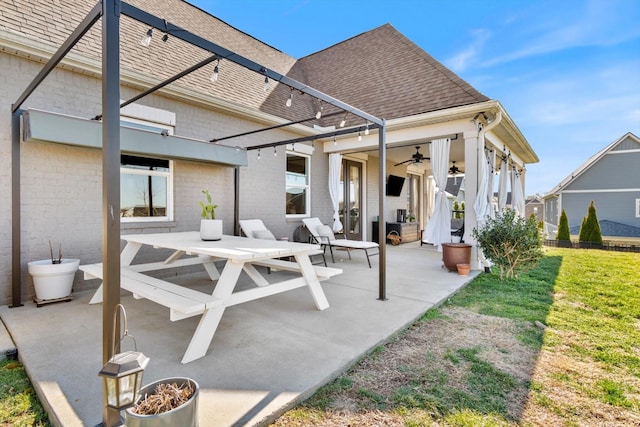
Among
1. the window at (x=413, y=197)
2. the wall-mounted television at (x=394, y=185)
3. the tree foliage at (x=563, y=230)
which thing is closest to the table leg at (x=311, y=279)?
the wall-mounted television at (x=394, y=185)

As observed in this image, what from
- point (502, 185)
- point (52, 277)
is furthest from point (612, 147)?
point (52, 277)

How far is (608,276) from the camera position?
5.55 meters

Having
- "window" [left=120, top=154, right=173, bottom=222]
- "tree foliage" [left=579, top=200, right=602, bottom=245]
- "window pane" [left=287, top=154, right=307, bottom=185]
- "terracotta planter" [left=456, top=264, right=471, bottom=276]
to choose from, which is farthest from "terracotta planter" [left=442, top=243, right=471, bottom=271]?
"tree foliage" [left=579, top=200, right=602, bottom=245]

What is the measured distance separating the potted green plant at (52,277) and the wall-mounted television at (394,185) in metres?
8.20

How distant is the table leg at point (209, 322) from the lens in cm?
238

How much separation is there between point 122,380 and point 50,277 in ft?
10.5

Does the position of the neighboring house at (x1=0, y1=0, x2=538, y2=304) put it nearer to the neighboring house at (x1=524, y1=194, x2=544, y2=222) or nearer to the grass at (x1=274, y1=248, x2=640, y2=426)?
the grass at (x1=274, y1=248, x2=640, y2=426)

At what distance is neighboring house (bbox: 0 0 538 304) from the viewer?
3799 millimetres

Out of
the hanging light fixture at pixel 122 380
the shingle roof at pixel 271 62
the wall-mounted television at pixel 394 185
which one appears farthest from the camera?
the wall-mounted television at pixel 394 185

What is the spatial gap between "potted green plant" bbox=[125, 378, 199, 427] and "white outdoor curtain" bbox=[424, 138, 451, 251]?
583 cm

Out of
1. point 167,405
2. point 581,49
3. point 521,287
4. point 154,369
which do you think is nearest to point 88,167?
point 154,369

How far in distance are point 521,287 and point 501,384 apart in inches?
125

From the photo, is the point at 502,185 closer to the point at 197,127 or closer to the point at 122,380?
the point at 197,127

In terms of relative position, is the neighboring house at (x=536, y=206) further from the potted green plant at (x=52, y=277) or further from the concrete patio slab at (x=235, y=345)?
the potted green plant at (x=52, y=277)
